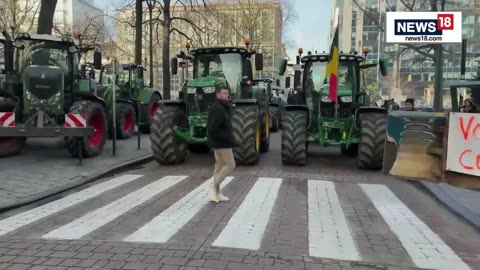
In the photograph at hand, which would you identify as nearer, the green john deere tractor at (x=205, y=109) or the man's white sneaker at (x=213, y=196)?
the man's white sneaker at (x=213, y=196)

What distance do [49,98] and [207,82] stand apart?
393 centimetres

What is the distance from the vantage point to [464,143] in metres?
7.45

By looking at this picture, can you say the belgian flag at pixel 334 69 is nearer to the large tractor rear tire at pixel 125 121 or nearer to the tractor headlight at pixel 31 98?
the tractor headlight at pixel 31 98

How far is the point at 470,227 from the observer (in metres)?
7.30

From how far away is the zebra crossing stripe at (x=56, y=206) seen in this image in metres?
7.10

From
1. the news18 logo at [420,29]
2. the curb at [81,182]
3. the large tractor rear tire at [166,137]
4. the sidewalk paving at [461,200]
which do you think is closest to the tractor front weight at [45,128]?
the curb at [81,182]

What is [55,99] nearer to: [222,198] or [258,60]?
[258,60]

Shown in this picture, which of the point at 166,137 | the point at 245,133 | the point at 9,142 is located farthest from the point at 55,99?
the point at 245,133

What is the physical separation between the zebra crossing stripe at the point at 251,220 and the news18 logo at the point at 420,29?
4.68 meters

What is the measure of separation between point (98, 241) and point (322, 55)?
380 inches

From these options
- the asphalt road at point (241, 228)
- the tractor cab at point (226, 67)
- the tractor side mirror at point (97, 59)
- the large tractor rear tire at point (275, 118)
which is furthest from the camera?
the large tractor rear tire at point (275, 118)

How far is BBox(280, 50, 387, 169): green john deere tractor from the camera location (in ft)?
39.4

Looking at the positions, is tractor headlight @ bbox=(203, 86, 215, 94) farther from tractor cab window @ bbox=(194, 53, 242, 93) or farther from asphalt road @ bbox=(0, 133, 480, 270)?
asphalt road @ bbox=(0, 133, 480, 270)

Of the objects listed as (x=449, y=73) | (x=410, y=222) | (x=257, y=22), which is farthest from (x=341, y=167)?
(x=449, y=73)
